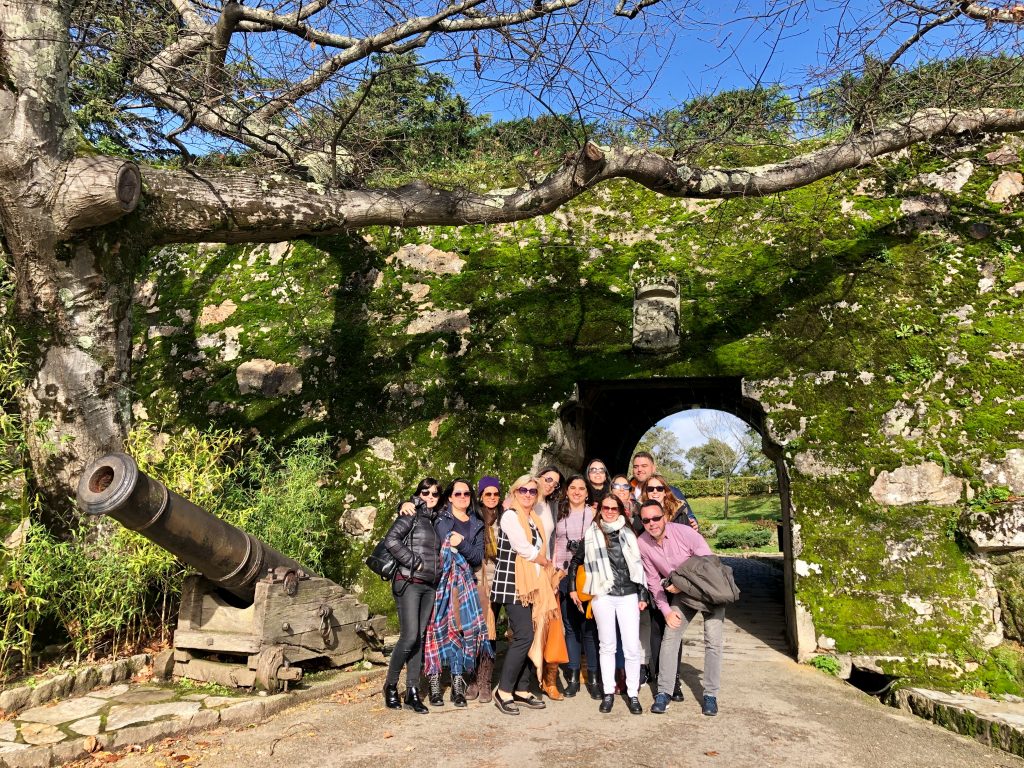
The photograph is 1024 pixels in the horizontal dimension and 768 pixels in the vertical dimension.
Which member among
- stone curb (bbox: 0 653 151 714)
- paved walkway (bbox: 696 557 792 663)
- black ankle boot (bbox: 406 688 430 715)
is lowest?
→ paved walkway (bbox: 696 557 792 663)

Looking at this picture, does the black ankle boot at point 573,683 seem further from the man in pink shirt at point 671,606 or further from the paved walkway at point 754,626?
the paved walkway at point 754,626

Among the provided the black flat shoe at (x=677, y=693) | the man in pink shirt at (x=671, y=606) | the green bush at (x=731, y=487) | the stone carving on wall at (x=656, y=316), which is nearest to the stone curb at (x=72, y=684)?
the man in pink shirt at (x=671, y=606)

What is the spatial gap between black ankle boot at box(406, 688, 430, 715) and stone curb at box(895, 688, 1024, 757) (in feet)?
12.0

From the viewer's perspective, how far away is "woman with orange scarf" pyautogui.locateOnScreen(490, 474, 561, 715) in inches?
188

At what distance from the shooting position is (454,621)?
16.0 ft

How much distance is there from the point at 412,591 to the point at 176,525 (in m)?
1.61

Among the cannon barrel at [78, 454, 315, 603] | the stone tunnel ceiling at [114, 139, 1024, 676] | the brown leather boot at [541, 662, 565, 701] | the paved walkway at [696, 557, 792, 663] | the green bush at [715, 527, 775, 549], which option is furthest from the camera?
the green bush at [715, 527, 775, 549]

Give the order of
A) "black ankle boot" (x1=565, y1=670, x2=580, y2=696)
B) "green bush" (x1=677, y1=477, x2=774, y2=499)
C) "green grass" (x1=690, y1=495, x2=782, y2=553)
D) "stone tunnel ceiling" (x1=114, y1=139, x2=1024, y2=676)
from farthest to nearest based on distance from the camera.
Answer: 1. "green bush" (x1=677, y1=477, x2=774, y2=499)
2. "green grass" (x1=690, y1=495, x2=782, y2=553)
3. "stone tunnel ceiling" (x1=114, y1=139, x2=1024, y2=676)
4. "black ankle boot" (x1=565, y1=670, x2=580, y2=696)

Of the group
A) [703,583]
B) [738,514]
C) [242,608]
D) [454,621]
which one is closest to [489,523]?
[454,621]

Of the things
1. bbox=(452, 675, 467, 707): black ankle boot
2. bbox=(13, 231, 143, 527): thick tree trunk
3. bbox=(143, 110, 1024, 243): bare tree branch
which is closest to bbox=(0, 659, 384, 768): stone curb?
bbox=(452, 675, 467, 707): black ankle boot

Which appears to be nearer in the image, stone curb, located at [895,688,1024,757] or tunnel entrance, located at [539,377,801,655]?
stone curb, located at [895,688,1024,757]

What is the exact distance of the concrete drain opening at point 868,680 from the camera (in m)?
5.88

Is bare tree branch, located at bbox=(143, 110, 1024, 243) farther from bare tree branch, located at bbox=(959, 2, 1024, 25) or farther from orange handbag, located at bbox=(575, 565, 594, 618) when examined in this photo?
orange handbag, located at bbox=(575, 565, 594, 618)

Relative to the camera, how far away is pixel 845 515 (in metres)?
6.44
